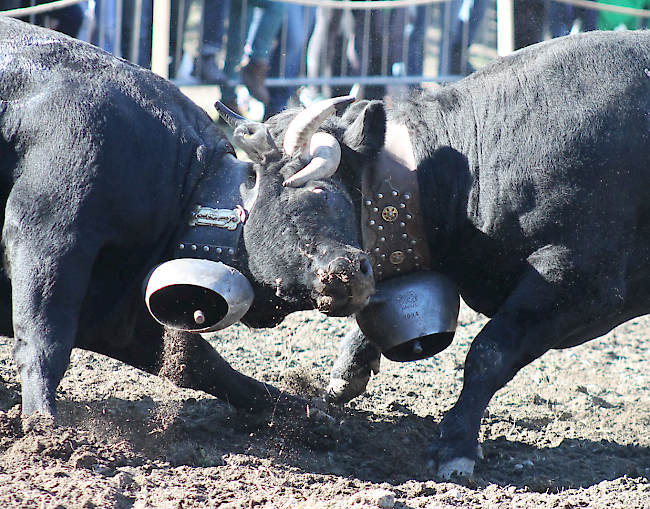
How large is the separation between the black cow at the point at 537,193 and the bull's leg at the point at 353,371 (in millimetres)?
663

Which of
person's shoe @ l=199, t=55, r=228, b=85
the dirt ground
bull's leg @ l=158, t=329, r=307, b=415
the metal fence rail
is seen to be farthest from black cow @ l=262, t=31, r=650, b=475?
person's shoe @ l=199, t=55, r=228, b=85

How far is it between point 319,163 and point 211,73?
5140mm

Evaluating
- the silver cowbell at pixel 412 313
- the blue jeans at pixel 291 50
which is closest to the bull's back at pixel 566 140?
the silver cowbell at pixel 412 313

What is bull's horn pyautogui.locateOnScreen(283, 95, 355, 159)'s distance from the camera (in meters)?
2.89

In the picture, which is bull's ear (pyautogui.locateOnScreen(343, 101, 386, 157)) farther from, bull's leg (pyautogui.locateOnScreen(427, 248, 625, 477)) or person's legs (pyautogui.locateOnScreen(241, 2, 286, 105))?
person's legs (pyautogui.locateOnScreen(241, 2, 286, 105))

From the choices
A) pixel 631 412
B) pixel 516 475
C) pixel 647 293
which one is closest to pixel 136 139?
pixel 516 475

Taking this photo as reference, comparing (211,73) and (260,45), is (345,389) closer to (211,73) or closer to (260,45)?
(260,45)

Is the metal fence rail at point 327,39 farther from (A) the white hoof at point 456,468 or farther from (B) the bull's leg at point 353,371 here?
(A) the white hoof at point 456,468

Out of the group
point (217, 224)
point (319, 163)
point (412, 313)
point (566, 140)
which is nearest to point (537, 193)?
point (566, 140)

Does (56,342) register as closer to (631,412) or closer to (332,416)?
(332,416)

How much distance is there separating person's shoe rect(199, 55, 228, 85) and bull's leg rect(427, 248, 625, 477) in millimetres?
5127

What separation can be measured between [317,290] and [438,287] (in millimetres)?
687

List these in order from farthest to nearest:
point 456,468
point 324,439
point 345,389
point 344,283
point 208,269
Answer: point 345,389
point 324,439
point 456,468
point 208,269
point 344,283

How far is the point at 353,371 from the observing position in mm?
3666
